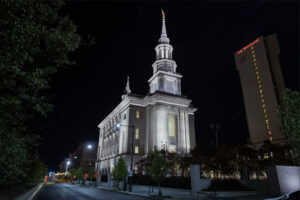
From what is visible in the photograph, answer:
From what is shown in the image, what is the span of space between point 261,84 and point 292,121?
89735mm

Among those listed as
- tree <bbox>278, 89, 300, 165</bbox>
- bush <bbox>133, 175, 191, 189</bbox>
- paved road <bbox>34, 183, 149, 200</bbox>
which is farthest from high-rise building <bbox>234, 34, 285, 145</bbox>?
paved road <bbox>34, 183, 149, 200</bbox>

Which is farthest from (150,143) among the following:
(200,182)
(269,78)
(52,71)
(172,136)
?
(269,78)

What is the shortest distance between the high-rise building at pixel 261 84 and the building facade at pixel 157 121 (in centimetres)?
4995

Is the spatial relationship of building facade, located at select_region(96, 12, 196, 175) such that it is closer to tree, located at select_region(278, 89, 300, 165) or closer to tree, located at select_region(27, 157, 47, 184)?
tree, located at select_region(27, 157, 47, 184)

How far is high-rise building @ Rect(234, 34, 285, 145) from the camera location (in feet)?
309

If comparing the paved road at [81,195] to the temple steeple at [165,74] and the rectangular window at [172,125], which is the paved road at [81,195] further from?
the temple steeple at [165,74]

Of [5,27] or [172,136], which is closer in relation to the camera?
[5,27]

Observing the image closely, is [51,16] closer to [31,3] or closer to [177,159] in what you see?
[31,3]

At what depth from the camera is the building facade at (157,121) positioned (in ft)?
178

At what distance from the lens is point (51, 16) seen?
25.7 ft

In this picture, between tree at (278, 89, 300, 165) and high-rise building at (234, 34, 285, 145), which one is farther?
high-rise building at (234, 34, 285, 145)

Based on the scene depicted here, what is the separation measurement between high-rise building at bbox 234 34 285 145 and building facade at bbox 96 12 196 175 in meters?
50.0

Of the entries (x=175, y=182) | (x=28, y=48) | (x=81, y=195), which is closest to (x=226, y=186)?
(x=175, y=182)

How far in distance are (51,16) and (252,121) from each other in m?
108
